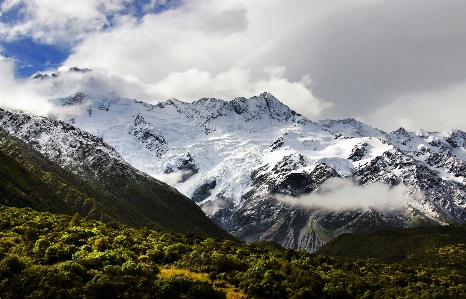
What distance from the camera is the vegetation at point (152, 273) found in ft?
153

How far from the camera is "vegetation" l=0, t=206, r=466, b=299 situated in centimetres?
4666

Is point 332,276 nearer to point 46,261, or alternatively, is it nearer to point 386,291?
point 386,291

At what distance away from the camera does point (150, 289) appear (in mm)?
47031

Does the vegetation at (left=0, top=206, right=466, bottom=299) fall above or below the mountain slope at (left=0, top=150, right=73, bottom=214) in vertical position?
below

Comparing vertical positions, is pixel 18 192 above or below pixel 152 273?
above

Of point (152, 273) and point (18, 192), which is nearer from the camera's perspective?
point (152, 273)

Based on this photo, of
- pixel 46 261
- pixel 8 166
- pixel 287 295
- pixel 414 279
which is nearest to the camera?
pixel 287 295

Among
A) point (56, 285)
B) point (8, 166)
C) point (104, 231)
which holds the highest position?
point (8, 166)

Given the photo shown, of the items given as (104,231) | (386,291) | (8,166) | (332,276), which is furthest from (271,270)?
(8,166)

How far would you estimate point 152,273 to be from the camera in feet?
176

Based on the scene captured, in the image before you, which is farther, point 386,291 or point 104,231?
point 104,231

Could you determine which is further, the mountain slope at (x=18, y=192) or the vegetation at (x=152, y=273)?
the mountain slope at (x=18, y=192)

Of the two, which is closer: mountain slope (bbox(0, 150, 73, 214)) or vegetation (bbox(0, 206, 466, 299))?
vegetation (bbox(0, 206, 466, 299))

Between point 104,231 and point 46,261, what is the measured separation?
71.1 ft
